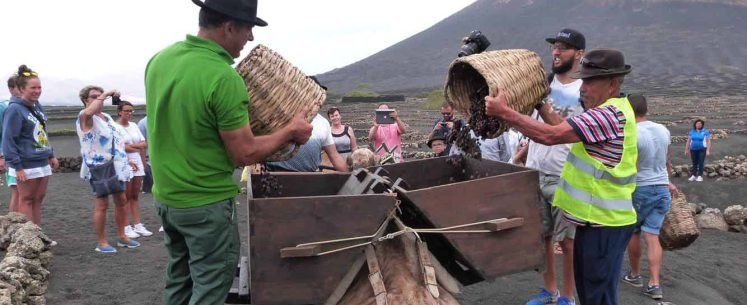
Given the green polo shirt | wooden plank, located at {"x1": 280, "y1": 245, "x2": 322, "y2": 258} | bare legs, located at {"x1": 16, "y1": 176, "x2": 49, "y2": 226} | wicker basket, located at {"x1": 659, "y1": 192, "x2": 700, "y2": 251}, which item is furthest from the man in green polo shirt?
wicker basket, located at {"x1": 659, "y1": 192, "x2": 700, "y2": 251}

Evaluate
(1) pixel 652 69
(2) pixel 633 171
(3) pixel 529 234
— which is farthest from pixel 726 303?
(1) pixel 652 69

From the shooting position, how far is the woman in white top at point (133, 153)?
6980 mm

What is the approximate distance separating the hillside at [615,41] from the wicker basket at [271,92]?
4903 centimetres

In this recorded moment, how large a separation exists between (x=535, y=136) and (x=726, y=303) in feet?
11.9

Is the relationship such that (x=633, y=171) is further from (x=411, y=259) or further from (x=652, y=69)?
(x=652, y=69)

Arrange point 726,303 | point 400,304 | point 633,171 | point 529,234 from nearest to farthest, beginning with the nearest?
point 400,304, point 529,234, point 633,171, point 726,303

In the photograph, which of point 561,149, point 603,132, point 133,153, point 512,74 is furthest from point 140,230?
point 603,132

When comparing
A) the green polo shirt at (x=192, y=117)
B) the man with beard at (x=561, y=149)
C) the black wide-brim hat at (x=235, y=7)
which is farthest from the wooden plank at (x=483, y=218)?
the man with beard at (x=561, y=149)

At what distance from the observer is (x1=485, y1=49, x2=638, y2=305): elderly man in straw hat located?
9.95 feet

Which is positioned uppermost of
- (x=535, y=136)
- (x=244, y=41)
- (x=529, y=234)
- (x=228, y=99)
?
(x=244, y=41)

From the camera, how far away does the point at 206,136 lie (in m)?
2.58

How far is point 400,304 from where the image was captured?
244 centimetres

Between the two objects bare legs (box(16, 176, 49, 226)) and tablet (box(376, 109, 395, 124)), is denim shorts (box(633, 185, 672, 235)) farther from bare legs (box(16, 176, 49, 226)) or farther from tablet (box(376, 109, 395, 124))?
bare legs (box(16, 176, 49, 226))

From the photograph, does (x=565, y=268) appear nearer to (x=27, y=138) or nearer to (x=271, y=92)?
(x=271, y=92)
